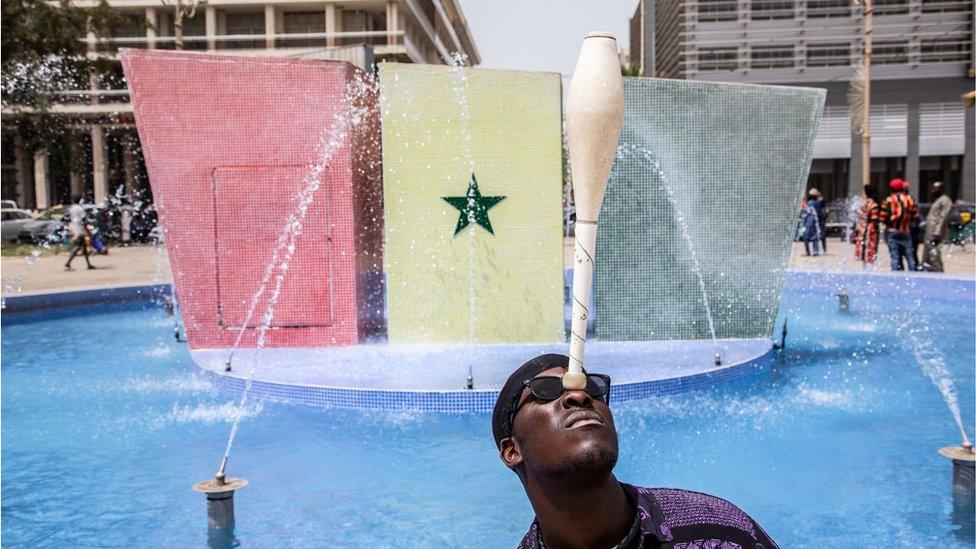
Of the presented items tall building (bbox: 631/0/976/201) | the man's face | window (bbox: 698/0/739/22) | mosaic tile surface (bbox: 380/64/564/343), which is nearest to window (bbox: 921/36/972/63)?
tall building (bbox: 631/0/976/201)

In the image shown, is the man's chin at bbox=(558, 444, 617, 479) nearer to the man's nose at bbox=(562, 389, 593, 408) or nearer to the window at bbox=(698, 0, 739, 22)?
the man's nose at bbox=(562, 389, 593, 408)

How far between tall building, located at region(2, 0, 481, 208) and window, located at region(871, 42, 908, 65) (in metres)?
20.1

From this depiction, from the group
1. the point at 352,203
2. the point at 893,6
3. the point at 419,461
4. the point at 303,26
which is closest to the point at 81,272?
the point at 352,203

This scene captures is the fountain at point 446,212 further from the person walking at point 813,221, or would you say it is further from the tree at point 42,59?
the tree at point 42,59

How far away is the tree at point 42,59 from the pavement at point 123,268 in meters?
4.83

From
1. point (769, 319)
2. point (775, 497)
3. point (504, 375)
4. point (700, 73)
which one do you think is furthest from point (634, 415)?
point (700, 73)

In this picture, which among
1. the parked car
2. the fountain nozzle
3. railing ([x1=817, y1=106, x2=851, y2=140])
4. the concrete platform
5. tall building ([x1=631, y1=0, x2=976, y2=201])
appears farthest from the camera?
railing ([x1=817, y1=106, x2=851, y2=140])

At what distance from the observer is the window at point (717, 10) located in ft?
114

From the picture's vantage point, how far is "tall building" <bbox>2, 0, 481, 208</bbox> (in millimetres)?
36531

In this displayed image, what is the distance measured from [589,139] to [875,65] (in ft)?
119

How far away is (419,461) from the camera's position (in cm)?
554

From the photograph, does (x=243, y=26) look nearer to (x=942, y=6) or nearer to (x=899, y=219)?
(x=942, y=6)

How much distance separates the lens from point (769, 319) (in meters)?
9.05

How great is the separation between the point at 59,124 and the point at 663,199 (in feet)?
74.9
